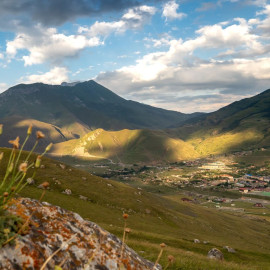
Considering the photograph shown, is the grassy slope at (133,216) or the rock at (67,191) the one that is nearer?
the grassy slope at (133,216)

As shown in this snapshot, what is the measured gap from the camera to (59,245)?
6980 mm

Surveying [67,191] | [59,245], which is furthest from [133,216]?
[59,245]

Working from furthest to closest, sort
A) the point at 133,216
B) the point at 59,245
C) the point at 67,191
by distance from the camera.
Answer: the point at 133,216, the point at 67,191, the point at 59,245

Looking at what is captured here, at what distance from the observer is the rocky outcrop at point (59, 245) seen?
587cm

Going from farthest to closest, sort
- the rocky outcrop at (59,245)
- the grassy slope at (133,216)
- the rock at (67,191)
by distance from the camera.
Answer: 1. the rock at (67,191)
2. the grassy slope at (133,216)
3. the rocky outcrop at (59,245)

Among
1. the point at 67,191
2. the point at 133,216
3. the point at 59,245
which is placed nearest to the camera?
the point at 59,245

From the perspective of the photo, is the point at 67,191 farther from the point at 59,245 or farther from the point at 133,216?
the point at 59,245

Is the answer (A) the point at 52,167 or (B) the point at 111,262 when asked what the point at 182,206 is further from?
(B) the point at 111,262

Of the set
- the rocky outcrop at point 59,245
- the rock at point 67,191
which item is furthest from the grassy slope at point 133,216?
the rocky outcrop at point 59,245

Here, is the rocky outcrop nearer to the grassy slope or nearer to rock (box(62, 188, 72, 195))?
the grassy slope

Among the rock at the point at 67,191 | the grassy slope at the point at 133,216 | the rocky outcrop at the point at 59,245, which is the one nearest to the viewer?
the rocky outcrop at the point at 59,245

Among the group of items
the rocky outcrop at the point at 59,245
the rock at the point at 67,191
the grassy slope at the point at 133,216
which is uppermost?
the rocky outcrop at the point at 59,245

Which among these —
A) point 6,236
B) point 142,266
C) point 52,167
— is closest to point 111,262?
point 142,266

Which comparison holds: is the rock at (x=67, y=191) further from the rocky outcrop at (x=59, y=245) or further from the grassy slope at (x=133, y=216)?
the rocky outcrop at (x=59, y=245)
